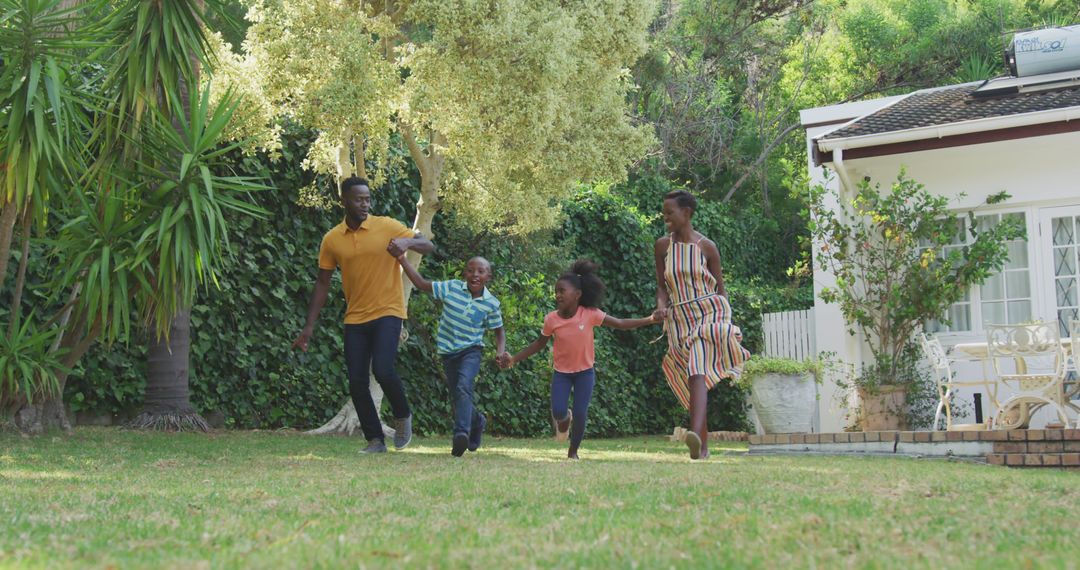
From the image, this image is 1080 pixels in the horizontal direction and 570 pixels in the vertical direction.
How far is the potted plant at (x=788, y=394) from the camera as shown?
12617 mm

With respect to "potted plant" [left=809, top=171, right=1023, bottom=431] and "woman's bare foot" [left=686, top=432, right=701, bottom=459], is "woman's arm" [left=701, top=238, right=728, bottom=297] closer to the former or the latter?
"woman's bare foot" [left=686, top=432, right=701, bottom=459]

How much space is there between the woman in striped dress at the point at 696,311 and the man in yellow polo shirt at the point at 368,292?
1.72m

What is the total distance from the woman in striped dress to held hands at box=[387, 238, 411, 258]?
1.84 meters

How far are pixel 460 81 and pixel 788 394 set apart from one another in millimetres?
5704

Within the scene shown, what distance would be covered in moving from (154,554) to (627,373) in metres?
11.8

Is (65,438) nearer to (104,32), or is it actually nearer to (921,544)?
(104,32)

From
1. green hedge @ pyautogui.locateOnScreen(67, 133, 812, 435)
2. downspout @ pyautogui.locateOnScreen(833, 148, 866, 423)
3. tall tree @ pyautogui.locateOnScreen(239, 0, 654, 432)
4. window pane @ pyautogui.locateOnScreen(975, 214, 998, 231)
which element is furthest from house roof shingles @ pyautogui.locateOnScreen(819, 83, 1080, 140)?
green hedge @ pyautogui.locateOnScreen(67, 133, 812, 435)

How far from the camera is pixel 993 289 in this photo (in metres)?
11.9

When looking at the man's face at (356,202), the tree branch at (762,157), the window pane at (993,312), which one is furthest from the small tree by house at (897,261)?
the tree branch at (762,157)

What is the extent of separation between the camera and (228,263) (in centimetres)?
1010

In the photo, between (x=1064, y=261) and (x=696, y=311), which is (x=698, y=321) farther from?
(x=1064, y=261)

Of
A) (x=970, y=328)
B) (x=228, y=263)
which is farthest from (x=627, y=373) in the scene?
(x=228, y=263)

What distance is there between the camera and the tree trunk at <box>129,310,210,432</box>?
919cm

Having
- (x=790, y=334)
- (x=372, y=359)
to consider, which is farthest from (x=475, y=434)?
(x=790, y=334)
